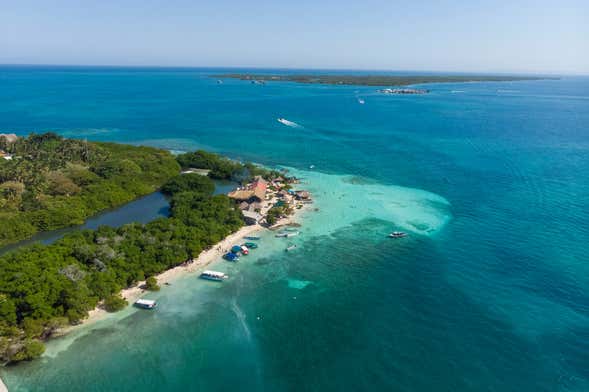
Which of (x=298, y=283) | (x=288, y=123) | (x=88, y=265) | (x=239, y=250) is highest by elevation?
(x=288, y=123)

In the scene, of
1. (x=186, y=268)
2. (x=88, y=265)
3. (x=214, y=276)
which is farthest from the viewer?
(x=186, y=268)

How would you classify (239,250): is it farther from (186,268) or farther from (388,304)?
(388,304)

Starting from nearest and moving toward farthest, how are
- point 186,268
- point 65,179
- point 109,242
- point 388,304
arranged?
point 388,304 < point 109,242 < point 186,268 < point 65,179

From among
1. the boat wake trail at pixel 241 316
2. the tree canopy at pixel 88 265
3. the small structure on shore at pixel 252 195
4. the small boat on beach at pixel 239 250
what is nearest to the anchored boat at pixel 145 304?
the tree canopy at pixel 88 265

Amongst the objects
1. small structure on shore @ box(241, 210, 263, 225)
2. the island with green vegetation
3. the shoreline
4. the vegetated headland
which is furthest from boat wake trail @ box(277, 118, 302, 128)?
small structure on shore @ box(241, 210, 263, 225)

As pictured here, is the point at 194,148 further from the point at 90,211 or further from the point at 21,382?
the point at 21,382

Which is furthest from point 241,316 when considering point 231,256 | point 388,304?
point 388,304
